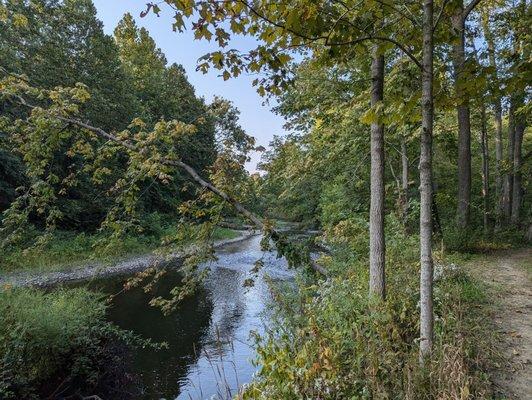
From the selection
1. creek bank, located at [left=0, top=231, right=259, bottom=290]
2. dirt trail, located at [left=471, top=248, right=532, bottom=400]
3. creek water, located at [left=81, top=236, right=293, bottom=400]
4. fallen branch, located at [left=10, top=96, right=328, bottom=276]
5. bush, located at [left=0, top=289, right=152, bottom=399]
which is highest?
fallen branch, located at [left=10, top=96, right=328, bottom=276]

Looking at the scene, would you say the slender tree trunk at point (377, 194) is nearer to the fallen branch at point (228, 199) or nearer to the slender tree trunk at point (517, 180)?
the fallen branch at point (228, 199)

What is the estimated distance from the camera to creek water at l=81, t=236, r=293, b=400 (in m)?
7.29

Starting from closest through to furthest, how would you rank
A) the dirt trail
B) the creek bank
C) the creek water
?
the dirt trail < the creek water < the creek bank

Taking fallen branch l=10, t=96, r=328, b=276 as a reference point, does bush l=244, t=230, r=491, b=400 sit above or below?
below

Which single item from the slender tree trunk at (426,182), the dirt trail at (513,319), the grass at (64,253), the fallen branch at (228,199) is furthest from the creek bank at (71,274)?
the slender tree trunk at (426,182)

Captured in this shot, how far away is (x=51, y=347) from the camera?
6234 mm

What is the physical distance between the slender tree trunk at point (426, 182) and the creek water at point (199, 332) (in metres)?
2.05

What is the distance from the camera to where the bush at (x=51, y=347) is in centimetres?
556

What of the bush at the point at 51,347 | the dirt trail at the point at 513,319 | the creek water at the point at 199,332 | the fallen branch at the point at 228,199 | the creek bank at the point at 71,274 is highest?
the fallen branch at the point at 228,199

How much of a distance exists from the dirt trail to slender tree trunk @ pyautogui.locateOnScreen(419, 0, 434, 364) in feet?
2.85

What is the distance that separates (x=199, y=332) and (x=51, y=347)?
4229 millimetres

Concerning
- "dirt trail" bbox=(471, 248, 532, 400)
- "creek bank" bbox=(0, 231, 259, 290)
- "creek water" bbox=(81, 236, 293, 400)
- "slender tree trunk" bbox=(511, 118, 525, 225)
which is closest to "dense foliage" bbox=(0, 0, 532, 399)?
"dirt trail" bbox=(471, 248, 532, 400)

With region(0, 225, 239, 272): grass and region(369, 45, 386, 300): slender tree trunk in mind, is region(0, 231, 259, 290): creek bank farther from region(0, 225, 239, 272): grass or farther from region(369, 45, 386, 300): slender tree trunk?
region(369, 45, 386, 300): slender tree trunk

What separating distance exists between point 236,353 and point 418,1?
7550 millimetres
